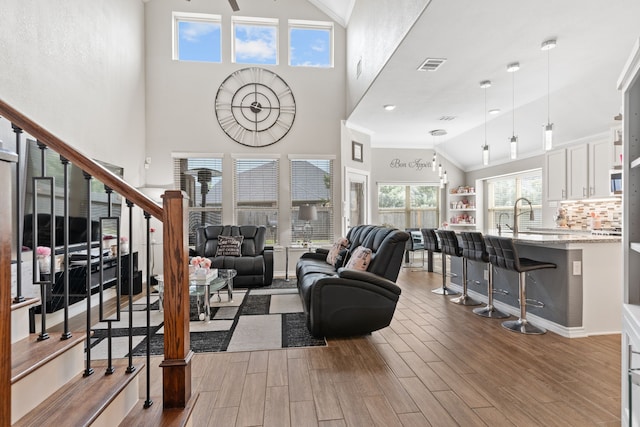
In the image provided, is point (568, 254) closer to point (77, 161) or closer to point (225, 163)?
point (77, 161)

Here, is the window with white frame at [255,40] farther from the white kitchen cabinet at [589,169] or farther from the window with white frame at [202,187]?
the white kitchen cabinet at [589,169]

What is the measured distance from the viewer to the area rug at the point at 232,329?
2.96 m

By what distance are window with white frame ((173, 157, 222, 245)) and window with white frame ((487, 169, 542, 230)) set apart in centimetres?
573

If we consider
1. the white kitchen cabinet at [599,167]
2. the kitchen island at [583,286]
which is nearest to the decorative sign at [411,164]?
the white kitchen cabinet at [599,167]

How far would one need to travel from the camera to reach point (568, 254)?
10.4 feet

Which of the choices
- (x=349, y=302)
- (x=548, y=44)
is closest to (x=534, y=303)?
(x=349, y=302)

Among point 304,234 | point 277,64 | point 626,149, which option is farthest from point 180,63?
point 626,149

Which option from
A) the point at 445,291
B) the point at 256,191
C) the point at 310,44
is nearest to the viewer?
the point at 445,291

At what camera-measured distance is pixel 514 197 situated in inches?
299

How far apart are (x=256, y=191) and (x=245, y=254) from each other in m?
1.50

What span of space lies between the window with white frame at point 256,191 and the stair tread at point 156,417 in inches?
200

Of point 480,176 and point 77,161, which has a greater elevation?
point 480,176

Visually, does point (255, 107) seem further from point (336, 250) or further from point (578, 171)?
point (578, 171)

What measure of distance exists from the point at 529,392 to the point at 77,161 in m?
2.97
